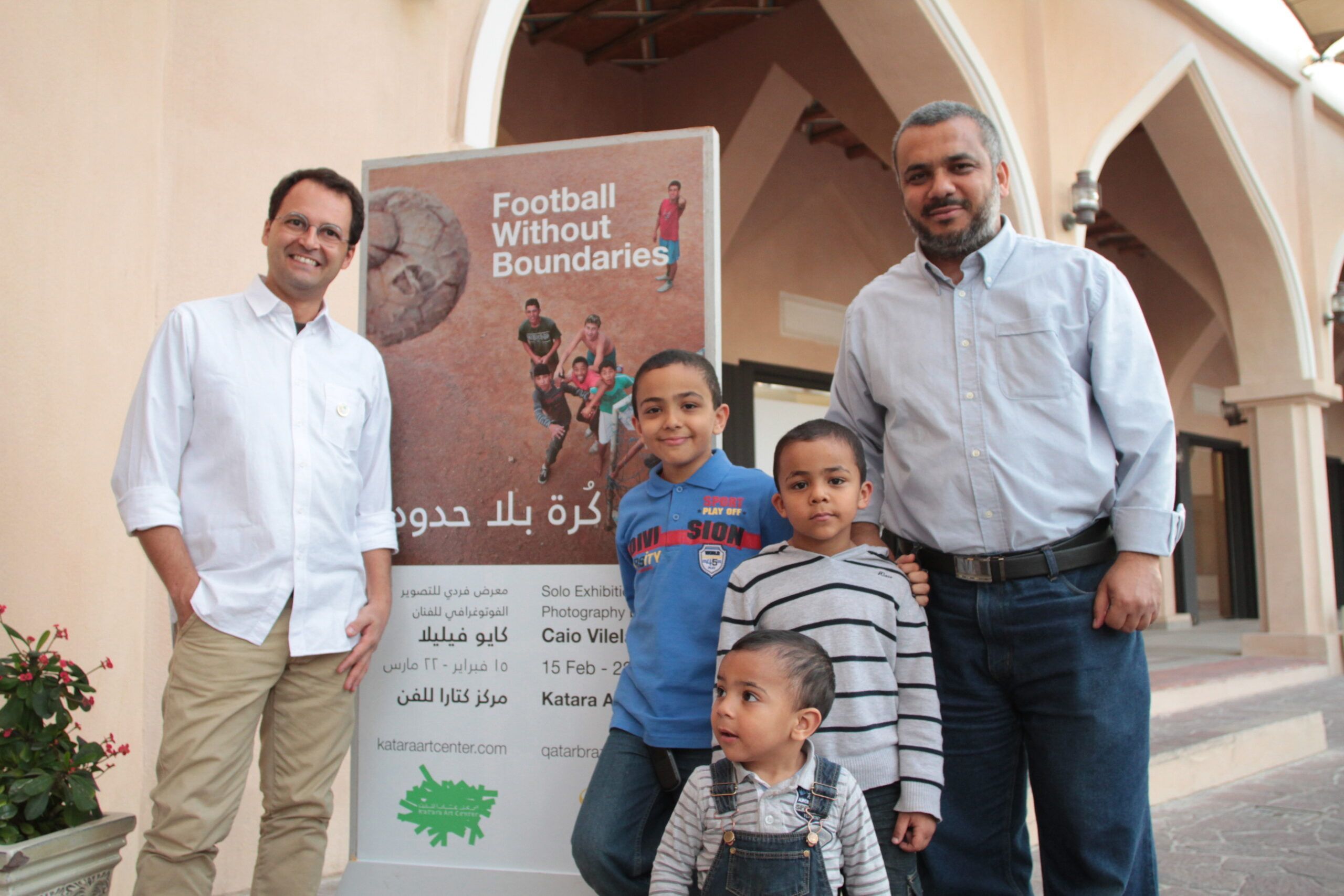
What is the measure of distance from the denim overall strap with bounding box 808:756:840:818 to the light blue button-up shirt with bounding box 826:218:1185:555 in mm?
466

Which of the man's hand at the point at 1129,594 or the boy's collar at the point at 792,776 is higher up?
the man's hand at the point at 1129,594

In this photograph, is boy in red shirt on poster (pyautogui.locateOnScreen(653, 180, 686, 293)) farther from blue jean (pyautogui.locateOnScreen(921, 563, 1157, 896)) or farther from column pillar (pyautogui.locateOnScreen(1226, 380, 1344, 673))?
column pillar (pyautogui.locateOnScreen(1226, 380, 1344, 673))

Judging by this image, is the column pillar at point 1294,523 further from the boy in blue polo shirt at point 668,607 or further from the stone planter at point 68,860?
the stone planter at point 68,860

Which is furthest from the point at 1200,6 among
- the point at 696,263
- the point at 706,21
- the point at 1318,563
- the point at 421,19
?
the point at 696,263

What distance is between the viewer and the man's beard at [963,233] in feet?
6.12

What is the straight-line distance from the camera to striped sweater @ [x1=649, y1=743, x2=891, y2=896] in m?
1.66

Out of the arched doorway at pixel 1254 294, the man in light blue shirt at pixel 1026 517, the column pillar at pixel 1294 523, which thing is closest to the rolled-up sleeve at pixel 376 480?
the man in light blue shirt at pixel 1026 517

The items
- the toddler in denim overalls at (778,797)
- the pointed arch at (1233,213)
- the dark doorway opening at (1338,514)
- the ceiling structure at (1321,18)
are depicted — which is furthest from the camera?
the dark doorway opening at (1338,514)

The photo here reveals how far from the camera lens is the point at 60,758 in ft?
6.94

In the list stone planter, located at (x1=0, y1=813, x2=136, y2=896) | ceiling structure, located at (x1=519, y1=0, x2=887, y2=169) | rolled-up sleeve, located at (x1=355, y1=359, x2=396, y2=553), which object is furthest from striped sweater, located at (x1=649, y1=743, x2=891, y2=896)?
ceiling structure, located at (x1=519, y1=0, x2=887, y2=169)

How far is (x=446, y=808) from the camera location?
2.20m

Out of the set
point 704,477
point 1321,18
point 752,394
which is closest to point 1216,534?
point 1321,18

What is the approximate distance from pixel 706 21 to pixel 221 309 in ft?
18.9

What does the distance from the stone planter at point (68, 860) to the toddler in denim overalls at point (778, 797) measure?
123 cm
